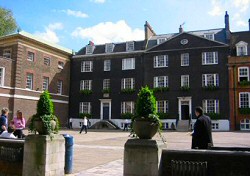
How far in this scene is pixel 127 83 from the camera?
1535 inches

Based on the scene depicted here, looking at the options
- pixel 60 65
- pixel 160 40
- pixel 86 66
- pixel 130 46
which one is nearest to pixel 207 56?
pixel 160 40

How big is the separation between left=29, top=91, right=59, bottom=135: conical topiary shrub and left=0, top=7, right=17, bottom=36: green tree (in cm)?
4141

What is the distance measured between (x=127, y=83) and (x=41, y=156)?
32.0 meters

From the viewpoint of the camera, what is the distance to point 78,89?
136 feet

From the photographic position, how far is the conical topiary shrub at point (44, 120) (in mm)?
7367

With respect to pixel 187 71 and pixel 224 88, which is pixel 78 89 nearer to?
pixel 187 71

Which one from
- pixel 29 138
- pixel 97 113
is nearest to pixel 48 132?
pixel 29 138

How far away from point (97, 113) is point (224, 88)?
17.3 metres

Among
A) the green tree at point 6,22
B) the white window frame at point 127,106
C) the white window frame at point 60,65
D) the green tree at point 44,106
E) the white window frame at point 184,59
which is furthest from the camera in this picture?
the green tree at point 6,22

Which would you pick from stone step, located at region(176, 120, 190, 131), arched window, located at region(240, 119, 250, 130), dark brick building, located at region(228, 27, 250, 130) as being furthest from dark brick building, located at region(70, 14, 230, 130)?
arched window, located at region(240, 119, 250, 130)

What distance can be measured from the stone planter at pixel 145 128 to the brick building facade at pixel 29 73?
28058 mm

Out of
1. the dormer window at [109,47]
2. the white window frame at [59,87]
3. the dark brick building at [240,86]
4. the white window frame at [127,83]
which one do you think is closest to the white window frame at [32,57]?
the white window frame at [59,87]

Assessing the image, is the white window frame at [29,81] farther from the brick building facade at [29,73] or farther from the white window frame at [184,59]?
the white window frame at [184,59]

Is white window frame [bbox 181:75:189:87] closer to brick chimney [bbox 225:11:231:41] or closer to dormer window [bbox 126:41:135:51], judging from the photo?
brick chimney [bbox 225:11:231:41]
